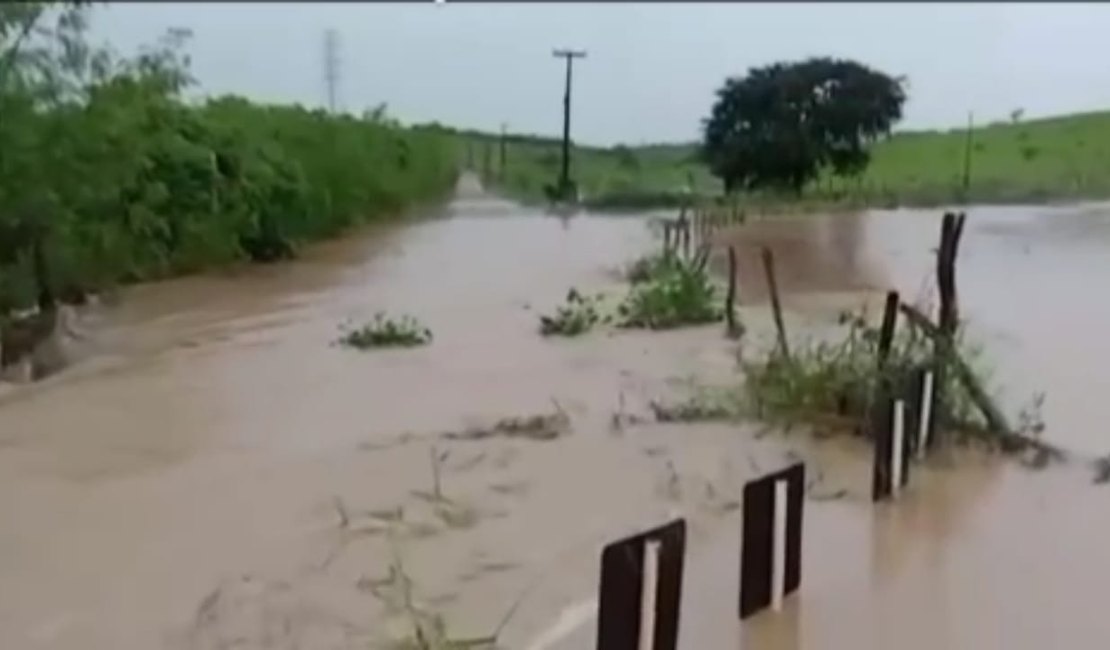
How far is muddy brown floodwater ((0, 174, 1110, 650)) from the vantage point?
4203 millimetres

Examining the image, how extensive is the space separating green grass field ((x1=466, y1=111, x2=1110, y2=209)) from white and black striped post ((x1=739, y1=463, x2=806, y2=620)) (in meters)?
2.03

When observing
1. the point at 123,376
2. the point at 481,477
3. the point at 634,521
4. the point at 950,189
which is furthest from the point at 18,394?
the point at 950,189

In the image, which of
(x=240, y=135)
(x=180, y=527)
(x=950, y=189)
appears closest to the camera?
(x=180, y=527)

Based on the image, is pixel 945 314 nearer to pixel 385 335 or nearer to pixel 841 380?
pixel 841 380

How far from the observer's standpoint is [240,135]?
1049 centimetres

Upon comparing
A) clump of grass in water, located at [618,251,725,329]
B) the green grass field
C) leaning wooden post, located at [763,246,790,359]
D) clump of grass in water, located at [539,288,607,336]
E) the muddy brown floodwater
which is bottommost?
the muddy brown floodwater

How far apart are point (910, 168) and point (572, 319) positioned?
177 cm

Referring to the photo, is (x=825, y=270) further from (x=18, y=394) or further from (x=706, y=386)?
(x=18, y=394)

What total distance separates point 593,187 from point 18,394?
2.67 meters

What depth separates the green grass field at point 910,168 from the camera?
5961 millimetres

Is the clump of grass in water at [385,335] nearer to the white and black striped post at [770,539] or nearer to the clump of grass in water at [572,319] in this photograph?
the clump of grass in water at [572,319]

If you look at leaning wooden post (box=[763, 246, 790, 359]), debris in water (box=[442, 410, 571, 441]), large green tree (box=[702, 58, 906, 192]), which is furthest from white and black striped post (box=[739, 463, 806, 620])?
large green tree (box=[702, 58, 906, 192])

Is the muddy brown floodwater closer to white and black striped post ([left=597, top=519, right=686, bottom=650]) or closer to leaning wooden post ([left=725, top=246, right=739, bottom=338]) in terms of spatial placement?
leaning wooden post ([left=725, top=246, right=739, bottom=338])

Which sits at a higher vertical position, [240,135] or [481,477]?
[240,135]
